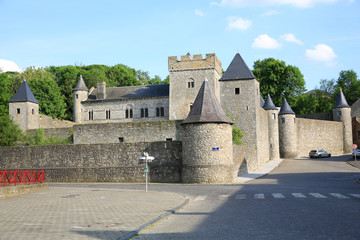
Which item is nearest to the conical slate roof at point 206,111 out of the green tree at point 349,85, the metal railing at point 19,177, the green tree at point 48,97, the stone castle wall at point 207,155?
the stone castle wall at point 207,155

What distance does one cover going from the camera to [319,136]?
2183 inches

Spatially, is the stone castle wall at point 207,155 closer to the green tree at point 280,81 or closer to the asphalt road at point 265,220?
the asphalt road at point 265,220

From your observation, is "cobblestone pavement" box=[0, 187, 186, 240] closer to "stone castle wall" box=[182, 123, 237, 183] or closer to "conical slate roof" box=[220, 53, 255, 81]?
"stone castle wall" box=[182, 123, 237, 183]

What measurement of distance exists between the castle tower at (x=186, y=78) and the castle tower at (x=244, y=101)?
6935 millimetres

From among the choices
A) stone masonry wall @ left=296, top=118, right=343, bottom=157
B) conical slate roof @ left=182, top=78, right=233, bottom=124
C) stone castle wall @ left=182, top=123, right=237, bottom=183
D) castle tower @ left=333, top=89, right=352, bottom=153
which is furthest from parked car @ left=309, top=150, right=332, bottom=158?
stone castle wall @ left=182, top=123, right=237, bottom=183

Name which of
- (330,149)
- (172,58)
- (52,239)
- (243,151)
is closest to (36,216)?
(52,239)

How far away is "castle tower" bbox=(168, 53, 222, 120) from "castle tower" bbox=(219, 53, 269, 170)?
6935 millimetres

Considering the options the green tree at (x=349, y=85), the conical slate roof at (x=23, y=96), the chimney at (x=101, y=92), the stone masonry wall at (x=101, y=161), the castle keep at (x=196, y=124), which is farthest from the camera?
the green tree at (x=349, y=85)

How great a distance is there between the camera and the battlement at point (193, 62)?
49.4m

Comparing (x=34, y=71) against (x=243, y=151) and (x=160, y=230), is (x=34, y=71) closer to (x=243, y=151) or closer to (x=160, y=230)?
(x=243, y=151)

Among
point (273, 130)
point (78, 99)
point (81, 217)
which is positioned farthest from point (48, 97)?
point (81, 217)

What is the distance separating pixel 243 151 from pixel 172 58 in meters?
21.8

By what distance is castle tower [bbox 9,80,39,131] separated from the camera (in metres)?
47.8

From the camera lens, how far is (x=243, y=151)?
32.8 meters
